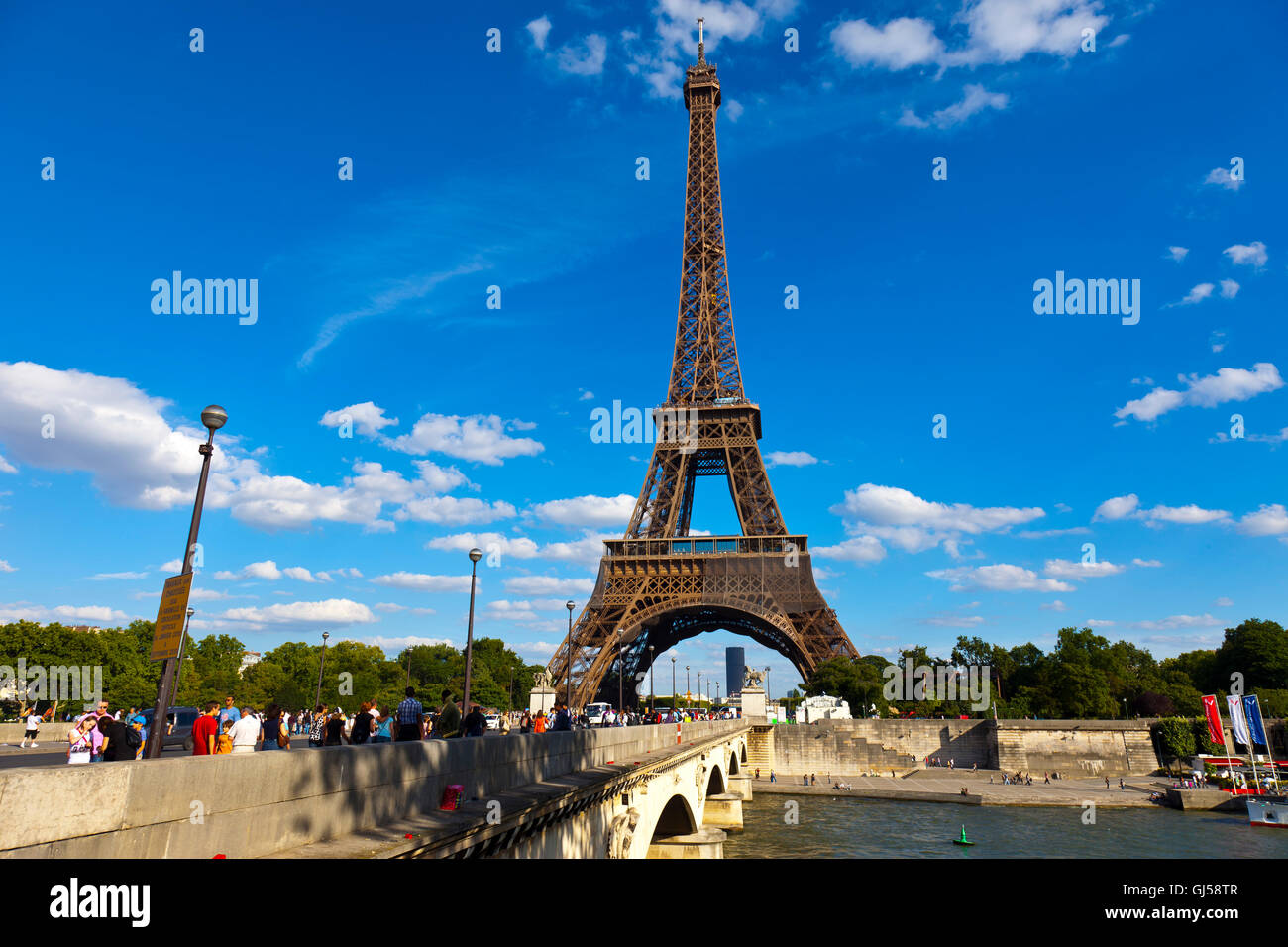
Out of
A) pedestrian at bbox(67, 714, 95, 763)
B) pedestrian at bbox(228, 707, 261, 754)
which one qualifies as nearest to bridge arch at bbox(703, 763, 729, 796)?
pedestrian at bbox(228, 707, 261, 754)

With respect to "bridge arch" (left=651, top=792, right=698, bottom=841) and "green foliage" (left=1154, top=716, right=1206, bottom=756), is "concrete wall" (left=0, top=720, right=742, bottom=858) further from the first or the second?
"green foliage" (left=1154, top=716, right=1206, bottom=756)

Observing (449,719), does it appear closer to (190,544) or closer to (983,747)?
(190,544)

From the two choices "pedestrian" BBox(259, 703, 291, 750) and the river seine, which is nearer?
"pedestrian" BBox(259, 703, 291, 750)

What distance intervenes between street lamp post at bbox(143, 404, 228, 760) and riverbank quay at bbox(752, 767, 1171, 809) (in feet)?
176

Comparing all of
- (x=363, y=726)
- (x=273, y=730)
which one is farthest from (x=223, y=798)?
(x=273, y=730)

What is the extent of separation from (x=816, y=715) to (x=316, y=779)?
67815 millimetres

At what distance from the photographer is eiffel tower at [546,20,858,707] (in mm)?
61625

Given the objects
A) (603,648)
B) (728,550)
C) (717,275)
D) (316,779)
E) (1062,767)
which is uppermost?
(717,275)

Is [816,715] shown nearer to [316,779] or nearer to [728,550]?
[728,550]

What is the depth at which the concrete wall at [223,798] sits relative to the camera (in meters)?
4.91

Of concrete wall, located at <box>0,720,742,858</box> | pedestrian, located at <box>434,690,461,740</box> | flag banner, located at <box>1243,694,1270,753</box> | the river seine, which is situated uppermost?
concrete wall, located at <box>0,720,742,858</box>
